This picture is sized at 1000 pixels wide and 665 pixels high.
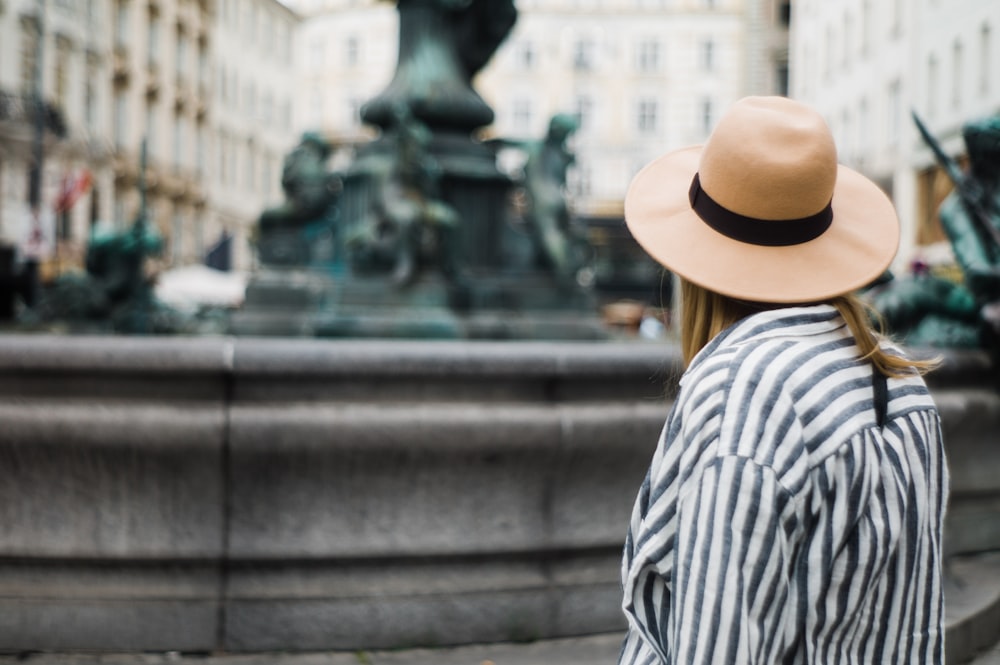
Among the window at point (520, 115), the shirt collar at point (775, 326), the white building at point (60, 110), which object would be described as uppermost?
the window at point (520, 115)

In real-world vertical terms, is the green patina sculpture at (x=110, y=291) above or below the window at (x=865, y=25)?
below

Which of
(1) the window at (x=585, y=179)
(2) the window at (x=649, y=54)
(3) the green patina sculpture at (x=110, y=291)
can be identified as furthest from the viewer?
(2) the window at (x=649, y=54)

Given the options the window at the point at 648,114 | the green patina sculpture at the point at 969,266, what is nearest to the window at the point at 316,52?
the window at the point at 648,114

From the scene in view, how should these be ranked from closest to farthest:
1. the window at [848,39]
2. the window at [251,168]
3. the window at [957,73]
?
the window at [957,73], the window at [848,39], the window at [251,168]

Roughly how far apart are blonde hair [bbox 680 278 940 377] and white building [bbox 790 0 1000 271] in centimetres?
2719

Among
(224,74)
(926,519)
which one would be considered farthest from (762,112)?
(224,74)

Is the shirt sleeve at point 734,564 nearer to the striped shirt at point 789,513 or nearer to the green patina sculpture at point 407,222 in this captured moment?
the striped shirt at point 789,513

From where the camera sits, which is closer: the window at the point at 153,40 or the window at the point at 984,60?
the window at the point at 984,60

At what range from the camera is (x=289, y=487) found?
3418 mm

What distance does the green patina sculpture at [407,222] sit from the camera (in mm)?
7852

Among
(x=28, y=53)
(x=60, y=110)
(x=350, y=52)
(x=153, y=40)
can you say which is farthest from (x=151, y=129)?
(x=350, y=52)

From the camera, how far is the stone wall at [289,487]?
11.0 feet

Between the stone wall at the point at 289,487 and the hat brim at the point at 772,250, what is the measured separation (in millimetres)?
1900

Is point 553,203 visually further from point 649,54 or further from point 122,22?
point 649,54
